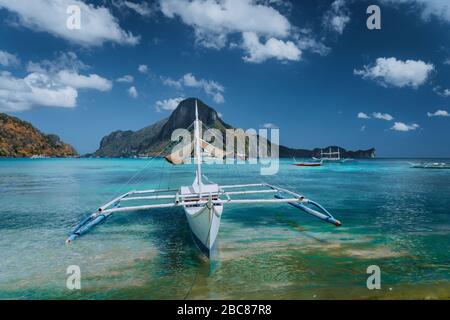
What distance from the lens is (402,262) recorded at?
33.1ft

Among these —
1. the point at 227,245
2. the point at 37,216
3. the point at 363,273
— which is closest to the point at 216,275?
the point at 227,245

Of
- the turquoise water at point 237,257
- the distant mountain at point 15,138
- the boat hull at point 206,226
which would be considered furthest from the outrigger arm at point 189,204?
the distant mountain at point 15,138

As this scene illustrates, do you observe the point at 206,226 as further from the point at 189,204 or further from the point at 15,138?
the point at 15,138

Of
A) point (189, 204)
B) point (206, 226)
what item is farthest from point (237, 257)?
point (189, 204)

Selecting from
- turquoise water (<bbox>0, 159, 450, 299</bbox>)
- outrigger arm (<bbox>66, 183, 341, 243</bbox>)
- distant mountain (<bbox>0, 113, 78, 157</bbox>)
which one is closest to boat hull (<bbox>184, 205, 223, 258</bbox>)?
outrigger arm (<bbox>66, 183, 341, 243</bbox>)

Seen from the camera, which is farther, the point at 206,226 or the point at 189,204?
the point at 189,204

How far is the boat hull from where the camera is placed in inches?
369

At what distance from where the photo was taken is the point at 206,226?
31.6 ft

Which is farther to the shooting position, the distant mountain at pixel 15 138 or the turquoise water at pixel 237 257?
the distant mountain at pixel 15 138

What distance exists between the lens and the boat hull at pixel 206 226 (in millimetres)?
9367

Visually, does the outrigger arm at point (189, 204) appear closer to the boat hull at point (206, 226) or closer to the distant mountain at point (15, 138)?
the boat hull at point (206, 226)

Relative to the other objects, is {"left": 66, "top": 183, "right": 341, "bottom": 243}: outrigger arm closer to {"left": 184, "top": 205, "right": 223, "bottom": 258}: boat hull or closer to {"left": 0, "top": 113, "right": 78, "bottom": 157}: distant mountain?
{"left": 184, "top": 205, "right": 223, "bottom": 258}: boat hull
